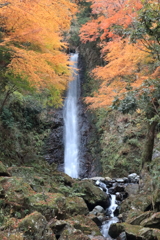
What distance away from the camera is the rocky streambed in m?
3.62

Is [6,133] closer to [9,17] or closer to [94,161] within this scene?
[9,17]

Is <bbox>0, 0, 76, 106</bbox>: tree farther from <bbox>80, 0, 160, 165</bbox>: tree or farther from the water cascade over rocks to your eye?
the water cascade over rocks

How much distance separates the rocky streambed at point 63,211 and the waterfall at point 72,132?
605 cm

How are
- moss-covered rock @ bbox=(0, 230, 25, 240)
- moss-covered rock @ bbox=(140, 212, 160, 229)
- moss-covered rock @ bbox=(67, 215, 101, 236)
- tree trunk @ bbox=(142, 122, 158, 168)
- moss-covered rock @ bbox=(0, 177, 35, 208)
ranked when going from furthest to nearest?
1. tree trunk @ bbox=(142, 122, 158, 168)
2. moss-covered rock @ bbox=(140, 212, 160, 229)
3. moss-covered rock @ bbox=(67, 215, 101, 236)
4. moss-covered rock @ bbox=(0, 177, 35, 208)
5. moss-covered rock @ bbox=(0, 230, 25, 240)

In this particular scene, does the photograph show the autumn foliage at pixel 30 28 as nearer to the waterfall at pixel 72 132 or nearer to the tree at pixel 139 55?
the tree at pixel 139 55

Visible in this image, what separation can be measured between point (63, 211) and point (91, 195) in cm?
348

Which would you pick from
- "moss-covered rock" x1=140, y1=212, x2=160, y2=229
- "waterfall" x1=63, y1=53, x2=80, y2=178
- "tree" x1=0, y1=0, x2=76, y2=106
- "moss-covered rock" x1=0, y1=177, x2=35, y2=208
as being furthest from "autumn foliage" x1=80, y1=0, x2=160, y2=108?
"moss-covered rock" x1=0, y1=177, x2=35, y2=208

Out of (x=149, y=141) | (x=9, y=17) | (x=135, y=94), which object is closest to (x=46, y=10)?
(x=9, y=17)

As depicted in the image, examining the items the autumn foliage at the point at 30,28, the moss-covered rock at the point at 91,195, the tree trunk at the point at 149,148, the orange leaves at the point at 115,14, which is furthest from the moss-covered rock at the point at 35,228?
the orange leaves at the point at 115,14

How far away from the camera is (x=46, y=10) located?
242 inches

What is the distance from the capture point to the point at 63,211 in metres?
5.22

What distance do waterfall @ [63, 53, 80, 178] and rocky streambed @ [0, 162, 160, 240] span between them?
605cm

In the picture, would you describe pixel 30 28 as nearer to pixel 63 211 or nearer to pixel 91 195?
pixel 63 211

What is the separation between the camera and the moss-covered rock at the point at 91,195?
8273 mm
